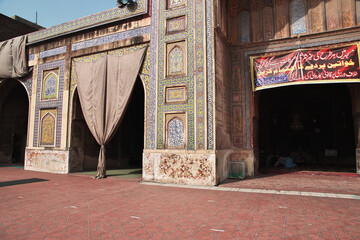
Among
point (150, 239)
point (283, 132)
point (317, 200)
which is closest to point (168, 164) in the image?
point (317, 200)

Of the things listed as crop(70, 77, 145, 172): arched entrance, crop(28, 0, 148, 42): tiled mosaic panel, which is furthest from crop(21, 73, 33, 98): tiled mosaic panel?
crop(70, 77, 145, 172): arched entrance

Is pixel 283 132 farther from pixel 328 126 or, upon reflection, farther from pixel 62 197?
pixel 62 197

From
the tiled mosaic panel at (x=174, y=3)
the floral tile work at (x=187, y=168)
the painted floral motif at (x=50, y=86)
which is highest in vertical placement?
the tiled mosaic panel at (x=174, y=3)

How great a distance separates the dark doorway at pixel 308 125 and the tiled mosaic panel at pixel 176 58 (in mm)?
7753

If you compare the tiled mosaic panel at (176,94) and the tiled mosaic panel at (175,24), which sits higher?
the tiled mosaic panel at (175,24)

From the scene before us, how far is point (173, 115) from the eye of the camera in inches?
319

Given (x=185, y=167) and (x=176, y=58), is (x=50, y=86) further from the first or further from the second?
(x=185, y=167)

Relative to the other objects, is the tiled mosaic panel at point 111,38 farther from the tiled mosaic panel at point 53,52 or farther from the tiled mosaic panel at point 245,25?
the tiled mosaic panel at point 245,25

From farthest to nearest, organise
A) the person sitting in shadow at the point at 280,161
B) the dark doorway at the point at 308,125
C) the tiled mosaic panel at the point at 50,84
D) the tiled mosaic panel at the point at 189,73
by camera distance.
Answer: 1. the dark doorway at the point at 308,125
2. the person sitting in shadow at the point at 280,161
3. the tiled mosaic panel at the point at 50,84
4. the tiled mosaic panel at the point at 189,73

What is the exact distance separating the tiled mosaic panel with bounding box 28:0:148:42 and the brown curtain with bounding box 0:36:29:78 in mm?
643

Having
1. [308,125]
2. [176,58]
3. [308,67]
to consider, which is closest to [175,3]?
[176,58]

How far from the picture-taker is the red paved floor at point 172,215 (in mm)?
3326

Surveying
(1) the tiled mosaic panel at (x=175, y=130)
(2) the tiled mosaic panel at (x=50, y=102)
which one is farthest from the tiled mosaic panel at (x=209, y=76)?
(2) the tiled mosaic panel at (x=50, y=102)

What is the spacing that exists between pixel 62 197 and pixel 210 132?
13.8ft
